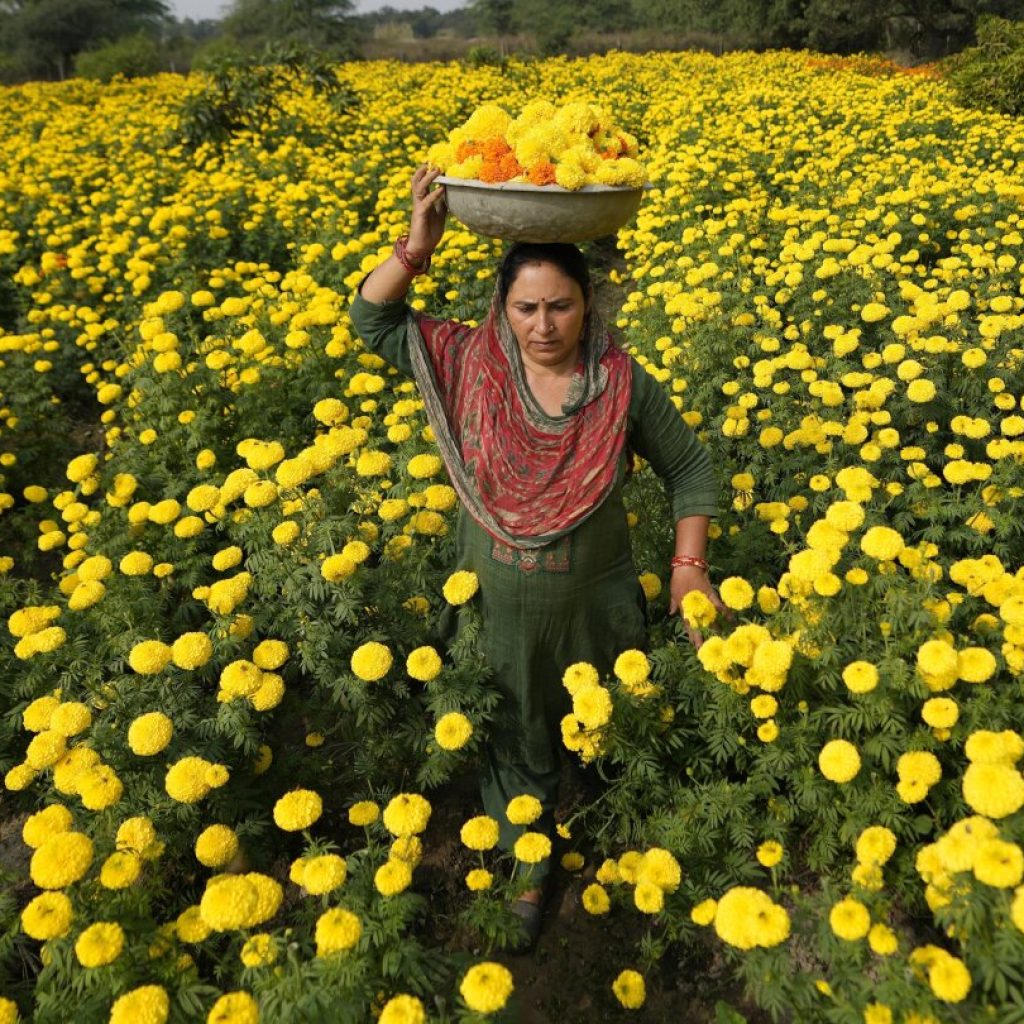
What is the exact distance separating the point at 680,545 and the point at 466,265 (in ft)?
14.3

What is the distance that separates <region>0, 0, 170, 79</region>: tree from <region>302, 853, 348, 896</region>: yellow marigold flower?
3475cm

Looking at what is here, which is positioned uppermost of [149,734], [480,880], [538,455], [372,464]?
[538,455]

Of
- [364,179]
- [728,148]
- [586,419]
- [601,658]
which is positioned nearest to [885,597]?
[601,658]

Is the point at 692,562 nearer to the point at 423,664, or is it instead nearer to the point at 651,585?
the point at 651,585

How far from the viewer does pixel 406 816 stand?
1709 mm

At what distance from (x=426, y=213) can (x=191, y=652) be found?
1.39 meters

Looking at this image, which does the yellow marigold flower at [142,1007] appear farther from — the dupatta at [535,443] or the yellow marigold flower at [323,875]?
the dupatta at [535,443]

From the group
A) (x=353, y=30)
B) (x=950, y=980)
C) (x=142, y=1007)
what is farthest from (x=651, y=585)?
(x=353, y=30)

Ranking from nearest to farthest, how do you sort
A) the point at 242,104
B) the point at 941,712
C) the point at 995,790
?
the point at 995,790, the point at 941,712, the point at 242,104

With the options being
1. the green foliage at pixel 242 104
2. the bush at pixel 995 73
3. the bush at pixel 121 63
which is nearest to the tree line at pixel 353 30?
the bush at pixel 121 63

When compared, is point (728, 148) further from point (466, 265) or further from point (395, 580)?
point (395, 580)

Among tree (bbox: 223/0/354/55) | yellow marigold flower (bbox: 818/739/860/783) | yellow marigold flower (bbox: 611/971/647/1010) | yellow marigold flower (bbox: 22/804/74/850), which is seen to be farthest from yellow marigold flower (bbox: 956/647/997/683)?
tree (bbox: 223/0/354/55)

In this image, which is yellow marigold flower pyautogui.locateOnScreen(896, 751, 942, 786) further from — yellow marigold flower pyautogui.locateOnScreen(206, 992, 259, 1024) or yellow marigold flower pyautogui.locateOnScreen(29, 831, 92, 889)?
yellow marigold flower pyautogui.locateOnScreen(29, 831, 92, 889)

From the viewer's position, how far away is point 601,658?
2.28m
